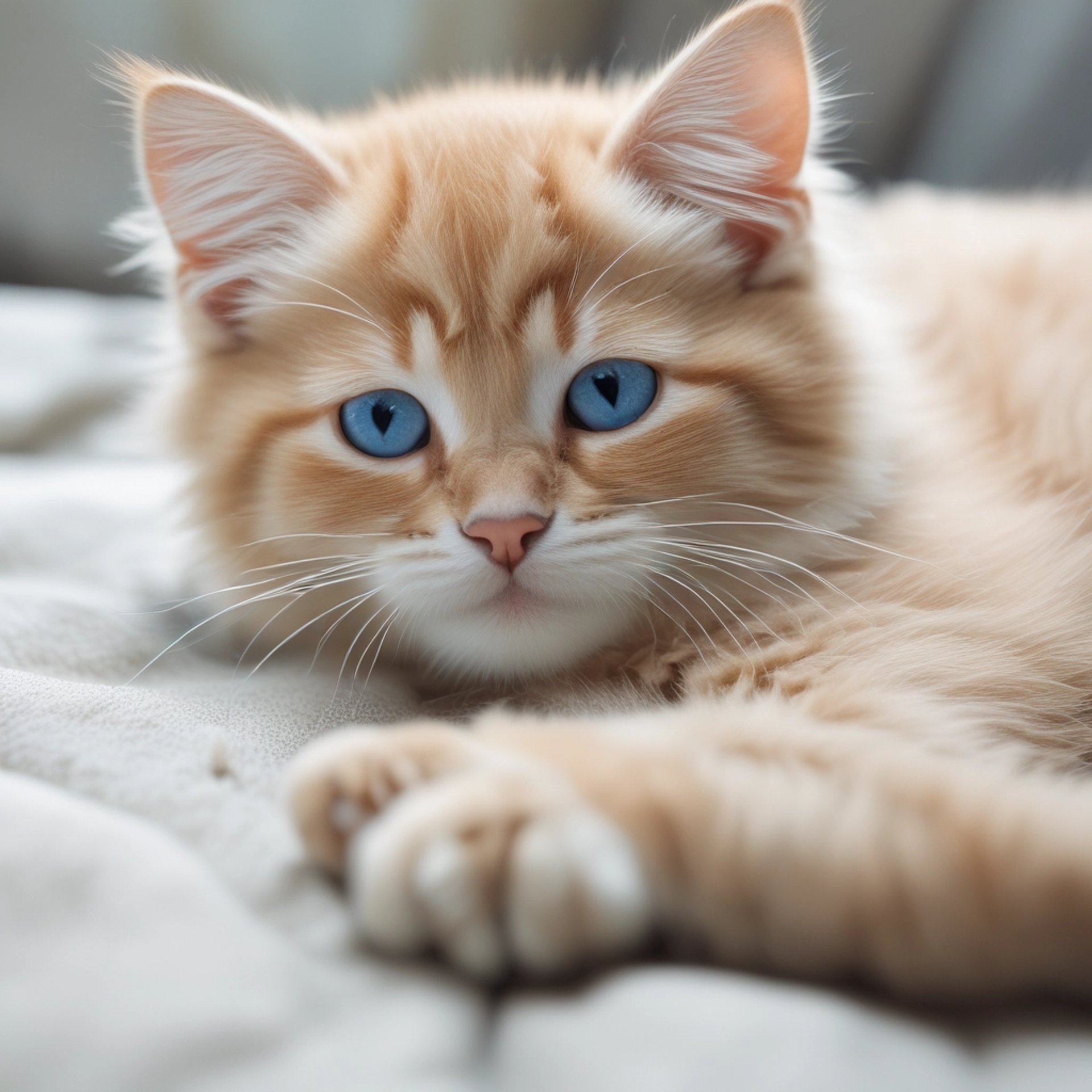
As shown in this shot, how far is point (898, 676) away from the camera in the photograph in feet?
3.08

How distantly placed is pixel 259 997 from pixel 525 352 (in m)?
0.66

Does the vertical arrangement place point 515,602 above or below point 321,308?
below

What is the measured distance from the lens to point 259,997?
0.64 meters

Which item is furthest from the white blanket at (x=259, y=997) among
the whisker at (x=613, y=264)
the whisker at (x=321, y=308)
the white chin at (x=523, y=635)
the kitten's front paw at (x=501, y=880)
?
the whisker at (x=613, y=264)

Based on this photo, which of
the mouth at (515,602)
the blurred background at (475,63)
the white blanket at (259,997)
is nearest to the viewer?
the white blanket at (259,997)

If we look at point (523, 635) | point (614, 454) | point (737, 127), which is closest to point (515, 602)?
point (523, 635)

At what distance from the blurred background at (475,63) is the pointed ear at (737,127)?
1.01 metres

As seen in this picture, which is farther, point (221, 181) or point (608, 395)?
point (221, 181)

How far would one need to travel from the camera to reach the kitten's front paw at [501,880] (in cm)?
62

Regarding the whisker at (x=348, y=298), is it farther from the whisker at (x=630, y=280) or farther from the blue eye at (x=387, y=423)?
the whisker at (x=630, y=280)

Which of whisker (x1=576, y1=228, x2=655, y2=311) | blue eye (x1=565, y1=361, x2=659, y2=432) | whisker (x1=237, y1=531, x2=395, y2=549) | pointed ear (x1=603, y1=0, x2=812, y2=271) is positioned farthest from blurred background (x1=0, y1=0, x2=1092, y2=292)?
whisker (x1=237, y1=531, x2=395, y2=549)

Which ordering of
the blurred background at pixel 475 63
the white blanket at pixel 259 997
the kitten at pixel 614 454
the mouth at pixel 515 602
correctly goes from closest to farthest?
the white blanket at pixel 259 997 < the kitten at pixel 614 454 < the mouth at pixel 515 602 < the blurred background at pixel 475 63

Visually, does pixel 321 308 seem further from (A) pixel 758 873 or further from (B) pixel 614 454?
(A) pixel 758 873

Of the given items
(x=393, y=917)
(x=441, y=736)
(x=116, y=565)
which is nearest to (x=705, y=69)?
(x=441, y=736)
